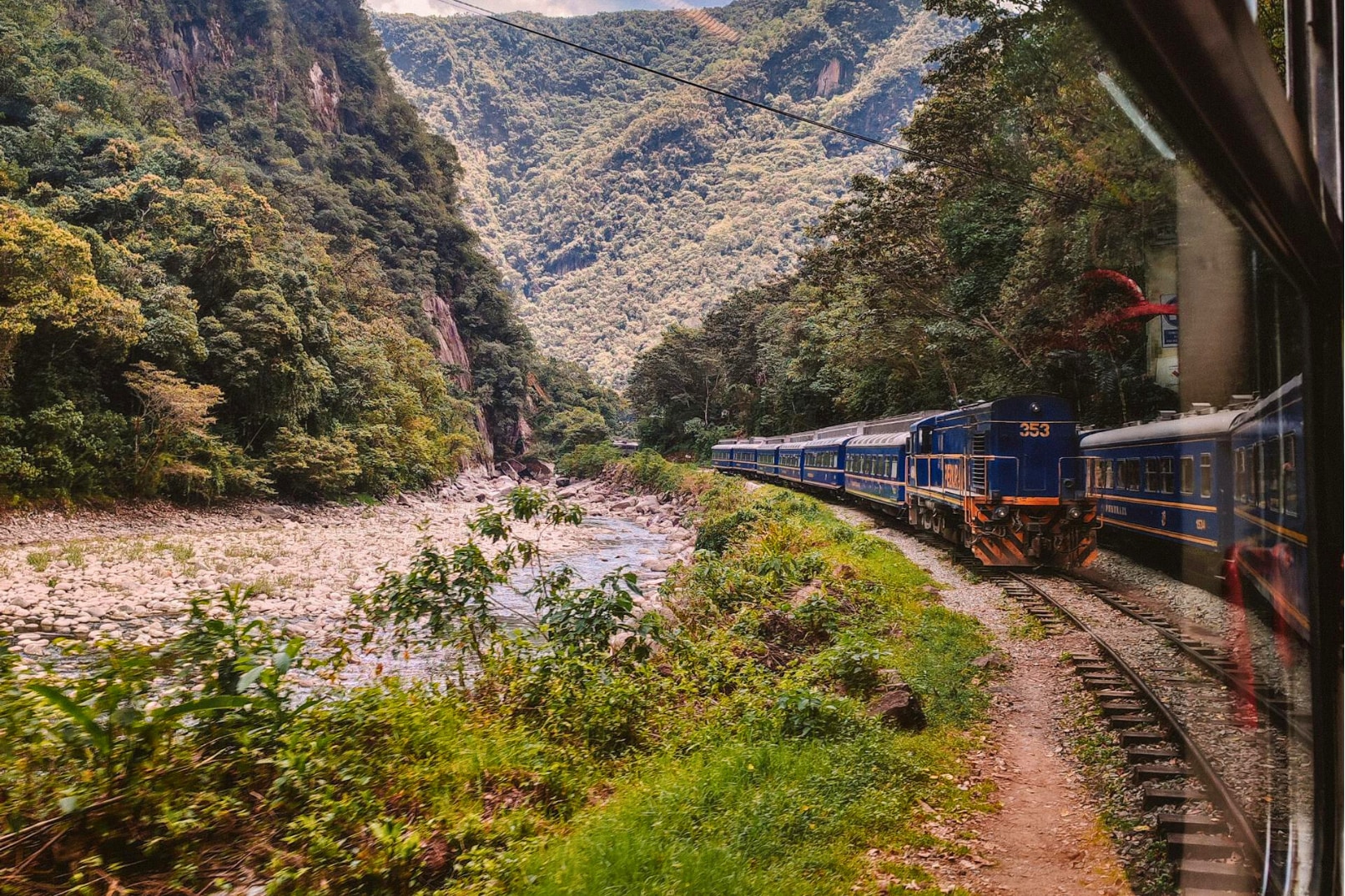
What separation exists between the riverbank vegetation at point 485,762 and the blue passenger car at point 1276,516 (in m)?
2.43

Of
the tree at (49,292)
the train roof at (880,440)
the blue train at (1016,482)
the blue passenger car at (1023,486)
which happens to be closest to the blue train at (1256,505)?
the blue train at (1016,482)

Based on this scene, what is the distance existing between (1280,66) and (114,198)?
26.0 metres

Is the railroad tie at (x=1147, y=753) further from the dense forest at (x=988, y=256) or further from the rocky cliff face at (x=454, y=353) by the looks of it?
the rocky cliff face at (x=454, y=353)

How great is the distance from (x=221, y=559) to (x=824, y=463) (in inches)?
617

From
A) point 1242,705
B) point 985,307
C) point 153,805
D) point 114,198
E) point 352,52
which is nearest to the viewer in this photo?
point 1242,705

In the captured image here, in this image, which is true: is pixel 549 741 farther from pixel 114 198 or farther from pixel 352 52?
pixel 352 52

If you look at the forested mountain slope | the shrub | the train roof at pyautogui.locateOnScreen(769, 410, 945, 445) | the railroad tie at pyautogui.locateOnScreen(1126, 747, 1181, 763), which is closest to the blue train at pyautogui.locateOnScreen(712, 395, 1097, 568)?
the train roof at pyautogui.locateOnScreen(769, 410, 945, 445)

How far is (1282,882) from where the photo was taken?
1.33 metres

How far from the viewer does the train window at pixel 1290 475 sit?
4.26 feet

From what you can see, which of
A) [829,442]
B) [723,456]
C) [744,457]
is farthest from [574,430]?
[829,442]

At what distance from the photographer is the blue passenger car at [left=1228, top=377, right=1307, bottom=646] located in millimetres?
1263

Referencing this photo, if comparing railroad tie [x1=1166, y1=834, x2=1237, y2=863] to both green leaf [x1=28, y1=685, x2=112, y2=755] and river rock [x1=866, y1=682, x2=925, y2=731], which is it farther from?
river rock [x1=866, y1=682, x2=925, y2=731]

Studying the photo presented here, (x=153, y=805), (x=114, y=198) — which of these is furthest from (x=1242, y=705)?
(x=114, y=198)

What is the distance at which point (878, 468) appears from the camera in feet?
56.5
